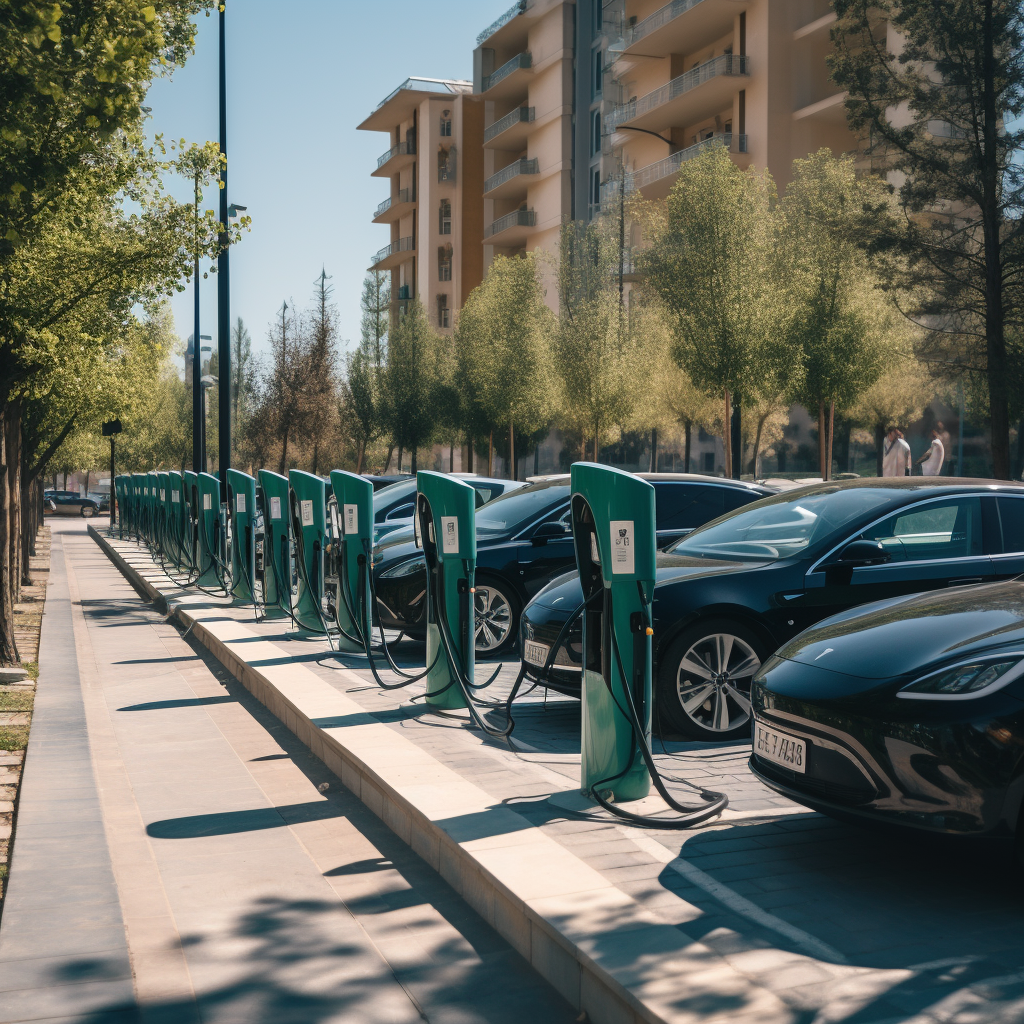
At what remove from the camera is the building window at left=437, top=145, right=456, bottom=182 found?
67.2 metres

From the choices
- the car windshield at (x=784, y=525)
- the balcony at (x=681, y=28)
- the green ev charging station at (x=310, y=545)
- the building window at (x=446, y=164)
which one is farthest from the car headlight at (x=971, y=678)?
the building window at (x=446, y=164)

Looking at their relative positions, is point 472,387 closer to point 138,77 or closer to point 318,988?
point 138,77

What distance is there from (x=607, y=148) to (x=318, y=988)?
49289mm

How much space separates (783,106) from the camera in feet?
128

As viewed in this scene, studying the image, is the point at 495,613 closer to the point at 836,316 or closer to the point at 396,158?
the point at 836,316

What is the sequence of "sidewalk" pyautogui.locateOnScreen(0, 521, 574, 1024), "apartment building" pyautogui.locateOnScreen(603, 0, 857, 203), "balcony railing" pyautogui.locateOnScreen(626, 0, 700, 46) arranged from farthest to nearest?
"balcony railing" pyautogui.locateOnScreen(626, 0, 700, 46)
"apartment building" pyautogui.locateOnScreen(603, 0, 857, 203)
"sidewalk" pyautogui.locateOnScreen(0, 521, 574, 1024)

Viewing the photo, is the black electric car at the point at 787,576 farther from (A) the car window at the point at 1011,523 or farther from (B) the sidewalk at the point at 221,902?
(B) the sidewalk at the point at 221,902

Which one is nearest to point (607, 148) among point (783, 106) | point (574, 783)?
point (783, 106)

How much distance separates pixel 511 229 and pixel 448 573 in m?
54.8

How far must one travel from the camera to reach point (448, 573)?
23.1ft

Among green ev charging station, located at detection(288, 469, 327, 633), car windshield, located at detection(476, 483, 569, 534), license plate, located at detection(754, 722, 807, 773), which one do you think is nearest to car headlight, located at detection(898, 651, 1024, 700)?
license plate, located at detection(754, 722, 807, 773)

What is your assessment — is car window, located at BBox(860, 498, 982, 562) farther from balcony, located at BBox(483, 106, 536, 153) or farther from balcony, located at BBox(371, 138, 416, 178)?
balcony, located at BBox(371, 138, 416, 178)

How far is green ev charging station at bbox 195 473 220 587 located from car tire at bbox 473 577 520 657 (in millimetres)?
7088

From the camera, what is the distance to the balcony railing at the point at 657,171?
3941cm
